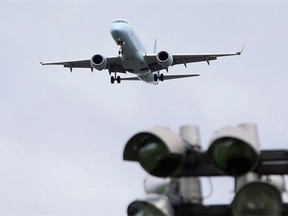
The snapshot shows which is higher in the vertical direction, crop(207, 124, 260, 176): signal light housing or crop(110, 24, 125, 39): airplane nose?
crop(110, 24, 125, 39): airplane nose

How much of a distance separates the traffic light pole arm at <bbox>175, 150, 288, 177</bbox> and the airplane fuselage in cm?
4877

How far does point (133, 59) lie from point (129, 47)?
3.75 feet

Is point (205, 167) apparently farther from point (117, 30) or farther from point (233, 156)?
point (117, 30)

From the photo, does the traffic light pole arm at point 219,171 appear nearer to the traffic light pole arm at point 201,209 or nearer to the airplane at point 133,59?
the traffic light pole arm at point 201,209

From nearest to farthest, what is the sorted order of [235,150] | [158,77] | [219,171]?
[235,150] < [219,171] < [158,77]

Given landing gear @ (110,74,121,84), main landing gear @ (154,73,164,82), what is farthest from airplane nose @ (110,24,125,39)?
main landing gear @ (154,73,164,82)

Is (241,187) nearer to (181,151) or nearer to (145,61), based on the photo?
(181,151)

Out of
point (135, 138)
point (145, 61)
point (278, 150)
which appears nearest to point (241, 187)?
point (278, 150)

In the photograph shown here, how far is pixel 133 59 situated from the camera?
5350cm

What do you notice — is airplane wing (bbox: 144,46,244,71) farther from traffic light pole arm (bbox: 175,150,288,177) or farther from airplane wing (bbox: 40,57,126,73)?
traffic light pole arm (bbox: 175,150,288,177)

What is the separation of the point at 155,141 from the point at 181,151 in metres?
0.16

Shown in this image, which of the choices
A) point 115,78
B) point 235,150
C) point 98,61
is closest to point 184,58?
point 115,78

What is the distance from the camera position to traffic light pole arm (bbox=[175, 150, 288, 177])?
395cm

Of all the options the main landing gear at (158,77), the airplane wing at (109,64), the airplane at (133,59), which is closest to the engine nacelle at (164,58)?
the airplane at (133,59)
